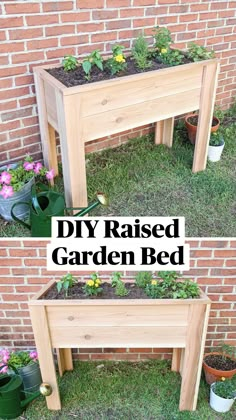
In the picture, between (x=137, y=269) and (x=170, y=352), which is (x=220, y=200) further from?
(x=170, y=352)

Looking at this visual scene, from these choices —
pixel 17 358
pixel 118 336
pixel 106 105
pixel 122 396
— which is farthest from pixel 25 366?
pixel 106 105

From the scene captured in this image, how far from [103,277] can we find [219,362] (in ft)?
3.12

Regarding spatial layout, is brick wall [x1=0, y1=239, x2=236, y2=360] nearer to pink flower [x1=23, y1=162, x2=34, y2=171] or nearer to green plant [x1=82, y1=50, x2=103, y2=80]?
pink flower [x1=23, y1=162, x2=34, y2=171]

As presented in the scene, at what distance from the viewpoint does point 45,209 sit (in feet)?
8.06


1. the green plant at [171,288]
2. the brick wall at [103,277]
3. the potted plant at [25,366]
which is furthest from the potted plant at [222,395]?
the potted plant at [25,366]

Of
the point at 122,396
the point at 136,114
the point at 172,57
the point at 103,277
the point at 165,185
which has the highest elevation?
the point at 172,57

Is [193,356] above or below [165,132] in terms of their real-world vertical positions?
below

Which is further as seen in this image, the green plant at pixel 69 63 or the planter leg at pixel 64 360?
the planter leg at pixel 64 360

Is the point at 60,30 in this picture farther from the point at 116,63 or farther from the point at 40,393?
the point at 40,393

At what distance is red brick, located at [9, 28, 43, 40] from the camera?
8.29 ft

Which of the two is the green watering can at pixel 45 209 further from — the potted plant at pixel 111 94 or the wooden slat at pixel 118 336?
the wooden slat at pixel 118 336

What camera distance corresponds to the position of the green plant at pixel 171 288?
88.4 inches

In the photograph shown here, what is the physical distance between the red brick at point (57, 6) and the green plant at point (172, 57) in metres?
0.64

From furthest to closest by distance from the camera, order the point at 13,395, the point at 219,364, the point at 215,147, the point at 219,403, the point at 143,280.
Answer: the point at 215,147
the point at 219,364
the point at 219,403
the point at 13,395
the point at 143,280
